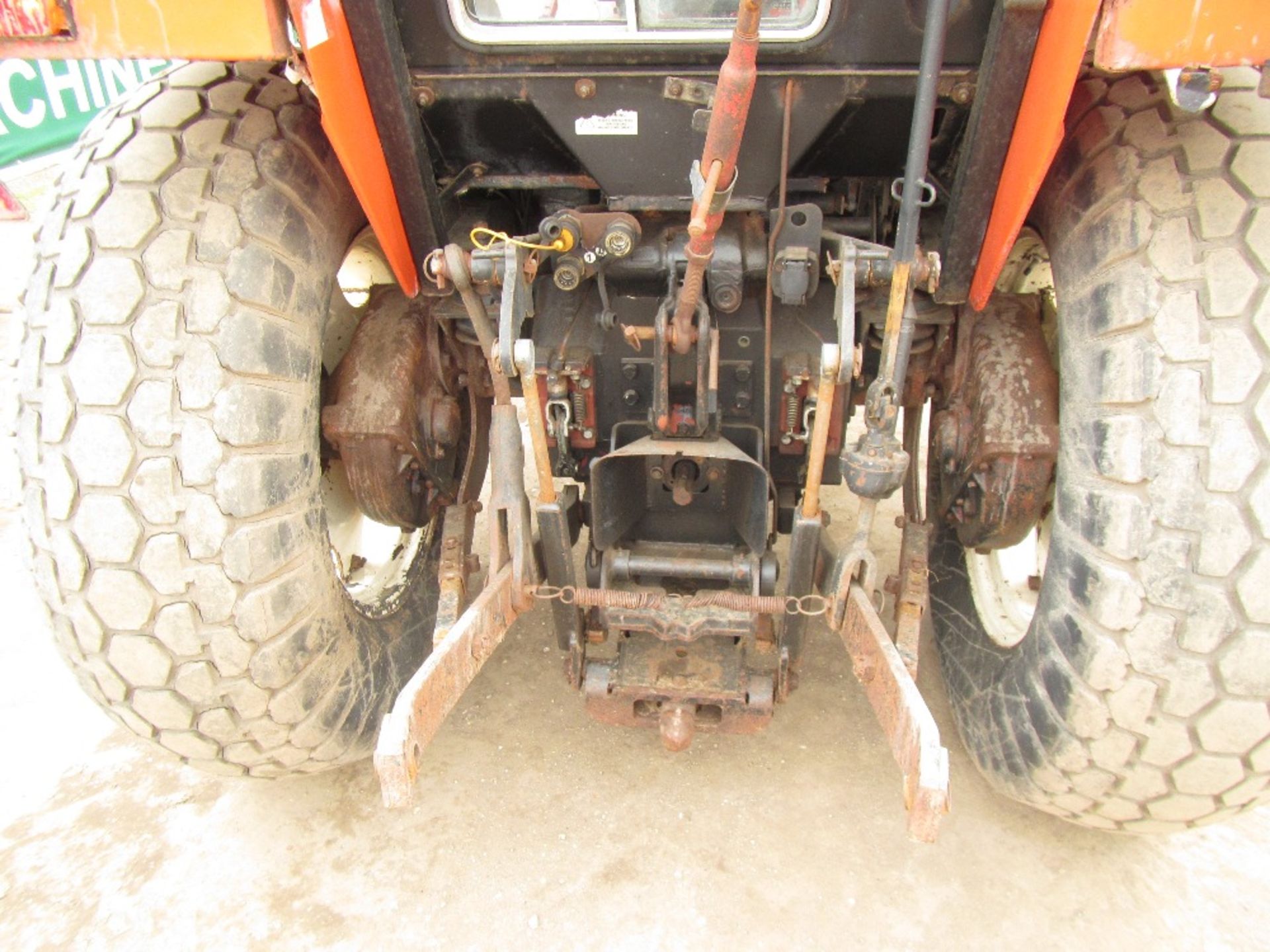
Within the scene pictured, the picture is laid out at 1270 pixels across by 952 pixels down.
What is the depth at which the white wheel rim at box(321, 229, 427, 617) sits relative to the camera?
7.91 feet

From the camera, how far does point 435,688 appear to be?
1.64m

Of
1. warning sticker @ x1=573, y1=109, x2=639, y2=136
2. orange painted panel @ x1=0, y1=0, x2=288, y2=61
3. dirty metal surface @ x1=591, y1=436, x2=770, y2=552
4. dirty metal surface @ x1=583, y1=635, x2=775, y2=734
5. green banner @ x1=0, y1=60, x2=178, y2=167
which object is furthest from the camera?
green banner @ x1=0, y1=60, x2=178, y2=167

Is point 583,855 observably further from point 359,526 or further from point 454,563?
point 359,526

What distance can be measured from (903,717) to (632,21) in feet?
4.74

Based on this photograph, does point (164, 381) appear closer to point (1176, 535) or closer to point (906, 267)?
point (906, 267)

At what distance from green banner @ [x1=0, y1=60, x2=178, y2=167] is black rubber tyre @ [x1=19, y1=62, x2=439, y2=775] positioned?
654cm

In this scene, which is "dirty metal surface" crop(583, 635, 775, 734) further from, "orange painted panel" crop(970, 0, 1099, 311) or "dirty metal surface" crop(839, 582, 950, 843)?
"orange painted panel" crop(970, 0, 1099, 311)

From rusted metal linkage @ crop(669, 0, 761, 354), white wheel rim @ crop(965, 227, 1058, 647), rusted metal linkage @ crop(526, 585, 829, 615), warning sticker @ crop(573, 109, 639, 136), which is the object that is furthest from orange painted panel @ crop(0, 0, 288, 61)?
white wheel rim @ crop(965, 227, 1058, 647)

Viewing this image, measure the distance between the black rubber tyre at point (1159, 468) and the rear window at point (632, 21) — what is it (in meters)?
0.69

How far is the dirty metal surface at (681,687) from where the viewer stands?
213 centimetres

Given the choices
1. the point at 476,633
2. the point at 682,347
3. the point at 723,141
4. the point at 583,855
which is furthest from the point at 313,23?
the point at 583,855

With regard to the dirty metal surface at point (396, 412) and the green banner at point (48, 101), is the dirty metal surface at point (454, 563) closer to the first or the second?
the dirty metal surface at point (396, 412)

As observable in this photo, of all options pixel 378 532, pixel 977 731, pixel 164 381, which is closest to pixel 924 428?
pixel 977 731

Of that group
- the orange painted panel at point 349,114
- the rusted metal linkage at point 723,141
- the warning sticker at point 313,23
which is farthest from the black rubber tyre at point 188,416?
the rusted metal linkage at point 723,141
